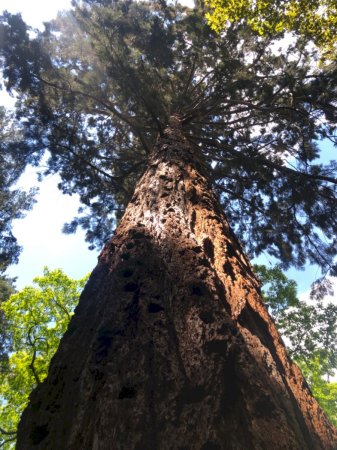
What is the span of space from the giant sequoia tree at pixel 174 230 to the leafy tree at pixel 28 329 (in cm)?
367

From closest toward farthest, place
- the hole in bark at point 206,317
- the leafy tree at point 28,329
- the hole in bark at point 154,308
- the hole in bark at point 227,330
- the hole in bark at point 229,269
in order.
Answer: the hole in bark at point 227,330, the hole in bark at point 206,317, the hole in bark at point 154,308, the hole in bark at point 229,269, the leafy tree at point 28,329

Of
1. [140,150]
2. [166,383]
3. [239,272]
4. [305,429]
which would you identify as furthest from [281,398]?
[140,150]

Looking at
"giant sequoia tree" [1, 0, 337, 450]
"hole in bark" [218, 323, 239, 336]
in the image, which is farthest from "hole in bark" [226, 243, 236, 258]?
"hole in bark" [218, 323, 239, 336]

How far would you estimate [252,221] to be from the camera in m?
9.38

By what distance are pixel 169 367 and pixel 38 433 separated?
2.02 ft

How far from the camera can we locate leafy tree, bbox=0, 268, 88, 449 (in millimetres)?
11320

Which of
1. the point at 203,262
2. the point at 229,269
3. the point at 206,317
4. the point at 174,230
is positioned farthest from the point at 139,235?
the point at 206,317

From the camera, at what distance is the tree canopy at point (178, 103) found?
724cm

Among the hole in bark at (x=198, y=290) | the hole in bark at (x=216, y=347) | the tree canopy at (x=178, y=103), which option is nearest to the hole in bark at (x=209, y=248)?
the hole in bark at (x=198, y=290)

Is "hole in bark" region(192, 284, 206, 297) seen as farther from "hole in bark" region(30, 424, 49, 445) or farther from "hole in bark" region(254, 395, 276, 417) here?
"hole in bark" region(30, 424, 49, 445)

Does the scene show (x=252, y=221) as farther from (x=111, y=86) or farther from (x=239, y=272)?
(x=239, y=272)

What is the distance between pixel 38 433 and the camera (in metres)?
1.53

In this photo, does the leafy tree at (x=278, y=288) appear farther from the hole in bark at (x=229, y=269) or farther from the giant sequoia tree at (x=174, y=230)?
the hole in bark at (x=229, y=269)

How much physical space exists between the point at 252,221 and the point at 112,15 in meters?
5.69
